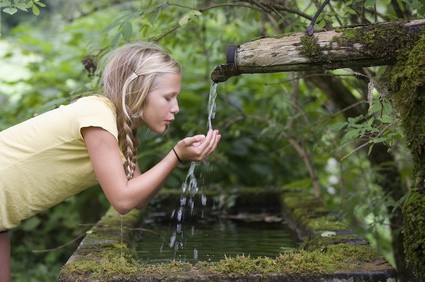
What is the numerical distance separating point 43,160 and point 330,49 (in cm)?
124

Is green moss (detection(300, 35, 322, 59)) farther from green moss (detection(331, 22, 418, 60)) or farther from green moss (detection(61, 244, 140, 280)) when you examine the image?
green moss (detection(61, 244, 140, 280))

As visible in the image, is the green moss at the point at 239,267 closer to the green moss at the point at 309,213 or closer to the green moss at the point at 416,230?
the green moss at the point at 416,230

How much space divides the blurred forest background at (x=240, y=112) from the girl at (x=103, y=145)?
424mm

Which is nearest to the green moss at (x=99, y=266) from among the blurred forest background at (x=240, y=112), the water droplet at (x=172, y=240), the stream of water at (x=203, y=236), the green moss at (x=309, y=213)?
the stream of water at (x=203, y=236)

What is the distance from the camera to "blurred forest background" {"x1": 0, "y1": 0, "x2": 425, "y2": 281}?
3.95 m

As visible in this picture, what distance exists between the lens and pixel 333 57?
2617mm

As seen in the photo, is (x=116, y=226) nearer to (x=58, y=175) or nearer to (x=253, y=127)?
(x=58, y=175)

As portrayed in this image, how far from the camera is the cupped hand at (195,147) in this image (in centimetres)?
273

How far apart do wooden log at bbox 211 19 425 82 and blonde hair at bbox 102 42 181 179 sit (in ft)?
1.30

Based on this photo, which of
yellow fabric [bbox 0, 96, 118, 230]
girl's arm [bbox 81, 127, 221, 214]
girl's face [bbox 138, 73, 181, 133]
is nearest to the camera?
girl's arm [bbox 81, 127, 221, 214]

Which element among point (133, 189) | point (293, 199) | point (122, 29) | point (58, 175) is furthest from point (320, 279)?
point (293, 199)

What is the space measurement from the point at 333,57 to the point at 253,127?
4730mm

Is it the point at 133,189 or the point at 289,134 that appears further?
the point at 289,134

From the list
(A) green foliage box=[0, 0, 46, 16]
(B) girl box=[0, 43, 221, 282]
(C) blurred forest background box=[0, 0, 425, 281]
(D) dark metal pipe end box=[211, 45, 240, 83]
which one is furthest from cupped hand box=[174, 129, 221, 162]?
(A) green foliage box=[0, 0, 46, 16]
